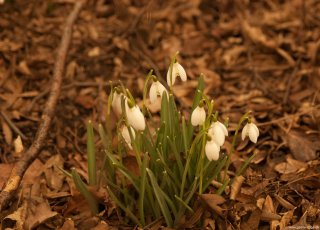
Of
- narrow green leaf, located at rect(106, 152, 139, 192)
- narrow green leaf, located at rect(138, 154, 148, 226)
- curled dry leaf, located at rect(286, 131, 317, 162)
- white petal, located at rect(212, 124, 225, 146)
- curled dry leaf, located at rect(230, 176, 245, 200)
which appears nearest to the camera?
white petal, located at rect(212, 124, 225, 146)

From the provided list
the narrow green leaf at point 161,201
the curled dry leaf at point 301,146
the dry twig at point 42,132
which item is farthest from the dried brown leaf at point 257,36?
the narrow green leaf at point 161,201

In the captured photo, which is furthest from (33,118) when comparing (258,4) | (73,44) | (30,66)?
(258,4)

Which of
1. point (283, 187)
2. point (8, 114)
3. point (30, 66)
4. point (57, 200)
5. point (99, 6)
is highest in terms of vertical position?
point (99, 6)

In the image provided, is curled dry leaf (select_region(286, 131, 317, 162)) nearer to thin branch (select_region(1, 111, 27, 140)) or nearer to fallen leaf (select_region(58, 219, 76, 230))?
fallen leaf (select_region(58, 219, 76, 230))

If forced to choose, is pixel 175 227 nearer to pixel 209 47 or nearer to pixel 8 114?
pixel 8 114

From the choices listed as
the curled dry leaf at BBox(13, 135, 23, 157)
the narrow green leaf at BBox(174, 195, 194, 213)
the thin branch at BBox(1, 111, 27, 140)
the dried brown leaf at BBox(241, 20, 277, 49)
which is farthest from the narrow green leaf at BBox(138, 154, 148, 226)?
the dried brown leaf at BBox(241, 20, 277, 49)

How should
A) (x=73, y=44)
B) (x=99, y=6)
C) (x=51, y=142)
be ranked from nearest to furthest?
(x=51, y=142) < (x=73, y=44) < (x=99, y=6)

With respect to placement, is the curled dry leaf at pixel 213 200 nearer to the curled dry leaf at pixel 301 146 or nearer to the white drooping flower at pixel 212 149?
the white drooping flower at pixel 212 149
